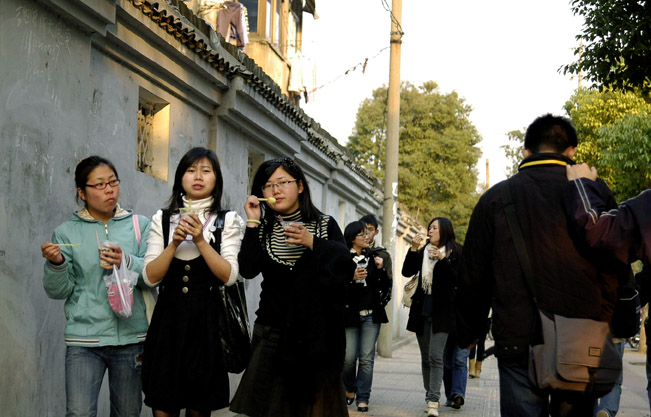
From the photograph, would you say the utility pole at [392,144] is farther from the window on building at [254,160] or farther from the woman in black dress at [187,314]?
the woman in black dress at [187,314]

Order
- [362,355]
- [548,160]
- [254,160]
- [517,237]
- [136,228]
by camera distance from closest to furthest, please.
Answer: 1. [517,237]
2. [548,160]
3. [136,228]
4. [362,355]
5. [254,160]

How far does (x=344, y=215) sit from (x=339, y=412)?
15.9m

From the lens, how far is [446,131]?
4622 centimetres

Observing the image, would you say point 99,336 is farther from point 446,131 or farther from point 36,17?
point 446,131

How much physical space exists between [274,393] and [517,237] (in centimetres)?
155

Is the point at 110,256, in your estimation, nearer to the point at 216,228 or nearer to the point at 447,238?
the point at 216,228

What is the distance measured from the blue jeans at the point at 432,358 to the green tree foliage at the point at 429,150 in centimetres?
3413

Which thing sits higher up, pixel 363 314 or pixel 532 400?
pixel 363 314

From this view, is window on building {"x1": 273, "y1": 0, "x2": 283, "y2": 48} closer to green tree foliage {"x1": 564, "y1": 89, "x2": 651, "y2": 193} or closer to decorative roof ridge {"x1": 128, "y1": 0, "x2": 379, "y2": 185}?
decorative roof ridge {"x1": 128, "y1": 0, "x2": 379, "y2": 185}

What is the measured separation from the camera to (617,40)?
39.8 ft

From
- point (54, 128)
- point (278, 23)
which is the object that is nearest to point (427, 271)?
point (54, 128)

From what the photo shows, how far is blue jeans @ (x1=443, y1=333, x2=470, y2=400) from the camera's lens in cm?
1005

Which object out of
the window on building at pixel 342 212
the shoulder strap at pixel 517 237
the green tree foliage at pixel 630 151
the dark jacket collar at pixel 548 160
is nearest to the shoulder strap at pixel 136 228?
the shoulder strap at pixel 517 237

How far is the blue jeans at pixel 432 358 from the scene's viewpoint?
9.52 m
